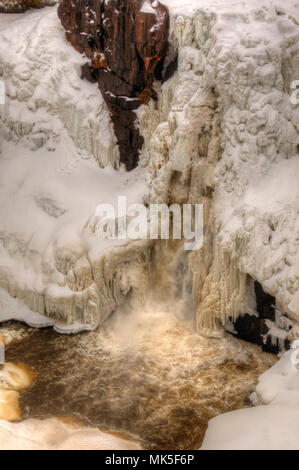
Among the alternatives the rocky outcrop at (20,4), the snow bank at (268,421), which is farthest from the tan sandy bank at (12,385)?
the rocky outcrop at (20,4)

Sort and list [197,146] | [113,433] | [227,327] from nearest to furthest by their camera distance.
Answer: [113,433]
[197,146]
[227,327]

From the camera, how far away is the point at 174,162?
21.5 ft

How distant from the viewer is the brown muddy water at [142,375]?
206 inches

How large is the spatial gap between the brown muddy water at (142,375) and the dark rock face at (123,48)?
313 cm

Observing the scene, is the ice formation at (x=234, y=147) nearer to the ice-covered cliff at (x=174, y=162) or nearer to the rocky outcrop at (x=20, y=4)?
the ice-covered cliff at (x=174, y=162)

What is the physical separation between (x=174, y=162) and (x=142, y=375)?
3.23 m

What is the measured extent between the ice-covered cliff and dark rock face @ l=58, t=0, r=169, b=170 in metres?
0.13

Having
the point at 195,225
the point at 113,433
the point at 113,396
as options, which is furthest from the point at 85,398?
the point at 195,225

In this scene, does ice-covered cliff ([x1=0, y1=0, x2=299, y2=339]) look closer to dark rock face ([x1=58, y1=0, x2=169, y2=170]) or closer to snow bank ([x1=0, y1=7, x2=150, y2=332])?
snow bank ([x1=0, y1=7, x2=150, y2=332])

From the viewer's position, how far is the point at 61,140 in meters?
7.96

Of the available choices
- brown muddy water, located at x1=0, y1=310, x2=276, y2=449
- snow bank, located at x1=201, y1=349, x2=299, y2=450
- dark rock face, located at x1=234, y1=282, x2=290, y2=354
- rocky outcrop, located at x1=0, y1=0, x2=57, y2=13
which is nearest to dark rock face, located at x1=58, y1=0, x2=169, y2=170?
rocky outcrop, located at x1=0, y1=0, x2=57, y2=13

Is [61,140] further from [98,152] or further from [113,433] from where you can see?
[113,433]

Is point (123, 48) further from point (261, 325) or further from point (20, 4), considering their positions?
point (261, 325)

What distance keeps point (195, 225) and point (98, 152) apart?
2.38 m
